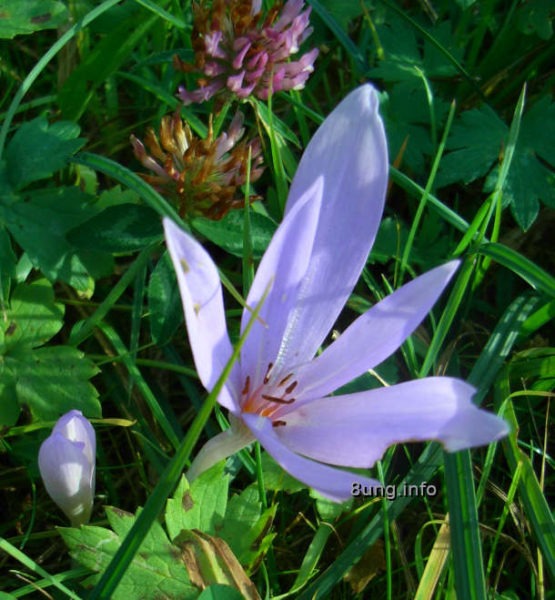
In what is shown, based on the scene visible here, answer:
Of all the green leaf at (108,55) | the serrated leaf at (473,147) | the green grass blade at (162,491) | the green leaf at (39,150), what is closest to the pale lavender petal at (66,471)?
the green grass blade at (162,491)

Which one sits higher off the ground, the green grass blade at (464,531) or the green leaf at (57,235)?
the green leaf at (57,235)

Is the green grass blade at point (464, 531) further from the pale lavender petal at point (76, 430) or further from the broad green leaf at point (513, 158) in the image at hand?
the broad green leaf at point (513, 158)

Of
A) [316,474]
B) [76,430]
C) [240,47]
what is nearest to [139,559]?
[76,430]

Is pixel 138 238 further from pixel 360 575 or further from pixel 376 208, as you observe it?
pixel 360 575

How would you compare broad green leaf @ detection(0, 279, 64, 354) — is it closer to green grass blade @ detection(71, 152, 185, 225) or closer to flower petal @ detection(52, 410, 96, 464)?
green grass blade @ detection(71, 152, 185, 225)

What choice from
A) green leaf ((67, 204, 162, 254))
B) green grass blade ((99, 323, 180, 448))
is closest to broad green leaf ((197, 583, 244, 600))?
green grass blade ((99, 323, 180, 448))

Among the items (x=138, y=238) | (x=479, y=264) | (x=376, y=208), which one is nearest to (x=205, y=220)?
(x=138, y=238)
